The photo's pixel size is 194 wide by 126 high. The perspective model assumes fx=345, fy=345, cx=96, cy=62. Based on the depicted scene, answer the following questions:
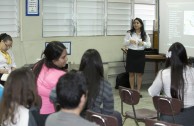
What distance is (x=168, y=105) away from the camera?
10.7 ft

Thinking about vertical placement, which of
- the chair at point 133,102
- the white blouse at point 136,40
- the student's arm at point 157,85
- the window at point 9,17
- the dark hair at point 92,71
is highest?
the window at point 9,17

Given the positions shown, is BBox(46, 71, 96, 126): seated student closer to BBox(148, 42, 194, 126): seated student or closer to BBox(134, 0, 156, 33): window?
BBox(148, 42, 194, 126): seated student

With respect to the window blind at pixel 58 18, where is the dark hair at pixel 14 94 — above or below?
below

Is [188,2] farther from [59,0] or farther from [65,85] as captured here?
[65,85]

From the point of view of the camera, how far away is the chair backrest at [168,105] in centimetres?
321

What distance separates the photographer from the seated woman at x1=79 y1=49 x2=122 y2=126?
115 inches

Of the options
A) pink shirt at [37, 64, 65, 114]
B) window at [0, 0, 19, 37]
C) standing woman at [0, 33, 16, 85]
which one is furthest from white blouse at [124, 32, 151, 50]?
pink shirt at [37, 64, 65, 114]

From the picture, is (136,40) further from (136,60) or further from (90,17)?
(90,17)

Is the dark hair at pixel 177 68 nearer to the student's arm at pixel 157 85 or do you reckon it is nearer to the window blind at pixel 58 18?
the student's arm at pixel 157 85

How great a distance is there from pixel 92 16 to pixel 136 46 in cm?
119

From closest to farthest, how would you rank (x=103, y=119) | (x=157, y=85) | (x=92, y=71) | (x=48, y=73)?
(x=103, y=119) < (x=92, y=71) < (x=48, y=73) < (x=157, y=85)

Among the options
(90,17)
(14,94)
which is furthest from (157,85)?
(90,17)

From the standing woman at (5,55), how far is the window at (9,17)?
2.67 ft

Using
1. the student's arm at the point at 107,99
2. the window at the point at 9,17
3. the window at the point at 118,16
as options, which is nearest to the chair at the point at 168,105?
the student's arm at the point at 107,99
